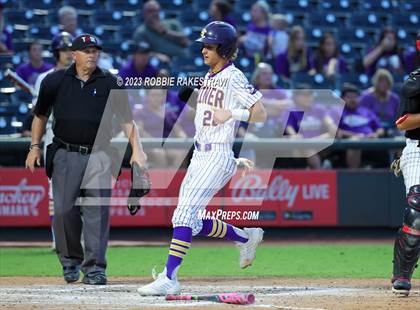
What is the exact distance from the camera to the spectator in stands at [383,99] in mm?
13422

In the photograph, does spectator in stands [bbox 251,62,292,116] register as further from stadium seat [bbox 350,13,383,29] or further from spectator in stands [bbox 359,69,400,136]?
stadium seat [bbox 350,13,383,29]

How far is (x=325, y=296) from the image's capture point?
6984 millimetres

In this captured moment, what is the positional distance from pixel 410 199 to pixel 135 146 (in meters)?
2.38

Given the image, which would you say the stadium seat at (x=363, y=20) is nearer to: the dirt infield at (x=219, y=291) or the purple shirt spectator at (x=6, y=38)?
the purple shirt spectator at (x=6, y=38)

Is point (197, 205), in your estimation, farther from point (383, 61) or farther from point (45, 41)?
point (383, 61)

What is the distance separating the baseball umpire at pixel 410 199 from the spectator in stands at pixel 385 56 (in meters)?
8.35

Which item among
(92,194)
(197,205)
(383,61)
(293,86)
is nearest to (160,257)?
(92,194)

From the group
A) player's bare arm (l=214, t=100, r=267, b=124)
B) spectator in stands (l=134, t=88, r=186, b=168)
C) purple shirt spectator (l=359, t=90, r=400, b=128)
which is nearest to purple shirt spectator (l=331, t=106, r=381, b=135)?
purple shirt spectator (l=359, t=90, r=400, b=128)

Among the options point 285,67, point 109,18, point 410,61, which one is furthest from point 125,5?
point 410,61

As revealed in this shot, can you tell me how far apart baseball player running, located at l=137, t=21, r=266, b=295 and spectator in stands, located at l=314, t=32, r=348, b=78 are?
8010 millimetres

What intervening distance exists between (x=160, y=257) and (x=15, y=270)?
180cm

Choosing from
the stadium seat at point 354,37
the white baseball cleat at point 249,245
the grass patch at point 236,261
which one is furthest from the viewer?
the stadium seat at point 354,37

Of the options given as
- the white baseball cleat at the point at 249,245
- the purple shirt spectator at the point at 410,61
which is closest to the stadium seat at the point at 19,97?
the white baseball cleat at the point at 249,245

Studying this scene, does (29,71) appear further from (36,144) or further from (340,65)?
(340,65)
